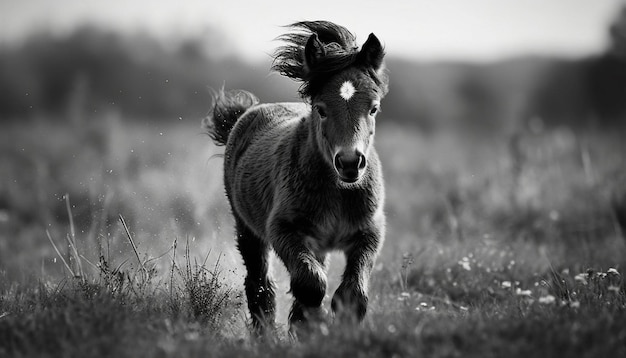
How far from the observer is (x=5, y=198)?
73.2ft

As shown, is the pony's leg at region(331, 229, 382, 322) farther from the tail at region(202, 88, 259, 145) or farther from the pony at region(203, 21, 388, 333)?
the tail at region(202, 88, 259, 145)

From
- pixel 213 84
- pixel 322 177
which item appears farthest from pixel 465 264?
pixel 213 84

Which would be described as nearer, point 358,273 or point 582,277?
point 358,273

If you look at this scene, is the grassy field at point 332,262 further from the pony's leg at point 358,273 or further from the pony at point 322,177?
the pony at point 322,177

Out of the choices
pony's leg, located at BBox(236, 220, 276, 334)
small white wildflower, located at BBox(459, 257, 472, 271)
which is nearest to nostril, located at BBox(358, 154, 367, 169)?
pony's leg, located at BBox(236, 220, 276, 334)

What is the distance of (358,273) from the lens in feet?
19.8

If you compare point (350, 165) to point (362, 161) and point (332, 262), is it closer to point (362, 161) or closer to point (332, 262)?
Result: point (362, 161)

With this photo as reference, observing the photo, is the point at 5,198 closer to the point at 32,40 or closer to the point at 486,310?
the point at 32,40

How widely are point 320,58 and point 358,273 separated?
1858mm

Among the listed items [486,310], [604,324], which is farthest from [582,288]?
[604,324]

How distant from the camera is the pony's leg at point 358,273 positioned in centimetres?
585

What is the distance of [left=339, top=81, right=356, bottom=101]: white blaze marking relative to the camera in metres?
5.93

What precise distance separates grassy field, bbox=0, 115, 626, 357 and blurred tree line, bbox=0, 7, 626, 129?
97 cm

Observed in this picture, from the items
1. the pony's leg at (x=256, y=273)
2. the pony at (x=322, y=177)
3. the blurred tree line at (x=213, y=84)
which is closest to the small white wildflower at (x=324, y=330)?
the pony at (x=322, y=177)
